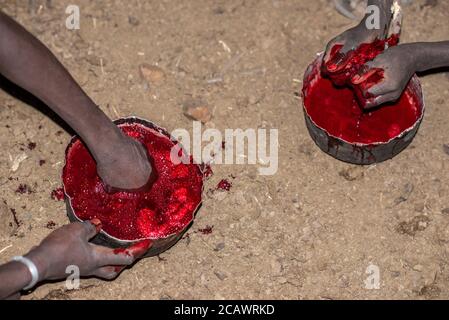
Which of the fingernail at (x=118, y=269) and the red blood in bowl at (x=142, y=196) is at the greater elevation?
the red blood in bowl at (x=142, y=196)

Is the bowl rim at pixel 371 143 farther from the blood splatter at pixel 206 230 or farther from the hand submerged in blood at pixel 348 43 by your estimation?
the blood splatter at pixel 206 230

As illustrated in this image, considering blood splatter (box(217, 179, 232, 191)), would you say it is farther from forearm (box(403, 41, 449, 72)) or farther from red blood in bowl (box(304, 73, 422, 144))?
forearm (box(403, 41, 449, 72))

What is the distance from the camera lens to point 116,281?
3.83 metres

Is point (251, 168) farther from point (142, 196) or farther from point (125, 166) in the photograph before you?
point (125, 166)

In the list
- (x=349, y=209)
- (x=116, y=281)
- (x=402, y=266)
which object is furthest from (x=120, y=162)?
(x=402, y=266)

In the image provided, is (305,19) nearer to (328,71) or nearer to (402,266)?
(328,71)

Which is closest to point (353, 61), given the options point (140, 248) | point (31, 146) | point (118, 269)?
point (140, 248)

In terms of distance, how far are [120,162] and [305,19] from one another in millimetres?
1747

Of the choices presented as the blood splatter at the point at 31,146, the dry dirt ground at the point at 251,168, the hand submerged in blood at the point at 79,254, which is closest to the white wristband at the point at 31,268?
the hand submerged in blood at the point at 79,254

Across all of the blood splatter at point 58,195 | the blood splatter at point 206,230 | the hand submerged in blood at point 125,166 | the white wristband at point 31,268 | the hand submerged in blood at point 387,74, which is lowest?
the blood splatter at point 206,230

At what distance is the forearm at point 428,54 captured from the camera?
151 inches

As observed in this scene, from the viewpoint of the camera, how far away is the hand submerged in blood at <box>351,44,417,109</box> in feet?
12.3

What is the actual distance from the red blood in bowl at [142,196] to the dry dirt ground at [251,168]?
30 cm
